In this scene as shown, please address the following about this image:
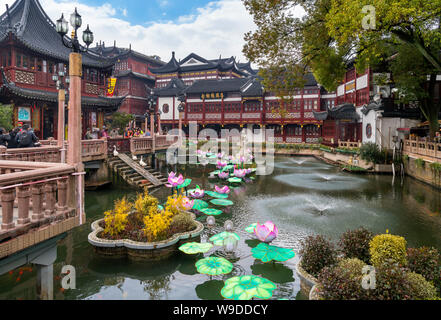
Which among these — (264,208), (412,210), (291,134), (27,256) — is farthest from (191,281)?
(291,134)

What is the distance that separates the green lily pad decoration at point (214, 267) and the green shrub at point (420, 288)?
336cm

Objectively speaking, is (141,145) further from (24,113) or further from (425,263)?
(425,263)

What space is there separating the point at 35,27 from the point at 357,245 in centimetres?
2748

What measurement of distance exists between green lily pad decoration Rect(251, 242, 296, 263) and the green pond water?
1.12ft

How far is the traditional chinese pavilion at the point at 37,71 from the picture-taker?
67.8 feet

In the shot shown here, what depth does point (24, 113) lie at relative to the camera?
21.7m

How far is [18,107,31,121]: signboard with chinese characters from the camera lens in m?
21.4

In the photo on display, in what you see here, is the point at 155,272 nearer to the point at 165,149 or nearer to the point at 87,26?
the point at 87,26

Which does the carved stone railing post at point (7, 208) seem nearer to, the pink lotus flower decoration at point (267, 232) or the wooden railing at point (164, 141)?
the pink lotus flower decoration at point (267, 232)

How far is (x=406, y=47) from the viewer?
62.7 feet

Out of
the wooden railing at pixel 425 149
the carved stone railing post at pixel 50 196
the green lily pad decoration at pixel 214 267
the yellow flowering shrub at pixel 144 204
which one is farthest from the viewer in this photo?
the wooden railing at pixel 425 149

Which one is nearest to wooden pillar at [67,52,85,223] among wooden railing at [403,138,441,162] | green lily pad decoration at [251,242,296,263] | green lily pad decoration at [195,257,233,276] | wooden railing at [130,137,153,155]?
green lily pad decoration at [195,257,233,276]

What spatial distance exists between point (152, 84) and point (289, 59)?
42834mm

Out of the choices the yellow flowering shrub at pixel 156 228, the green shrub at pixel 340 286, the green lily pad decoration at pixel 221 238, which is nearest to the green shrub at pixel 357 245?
the green shrub at pixel 340 286
